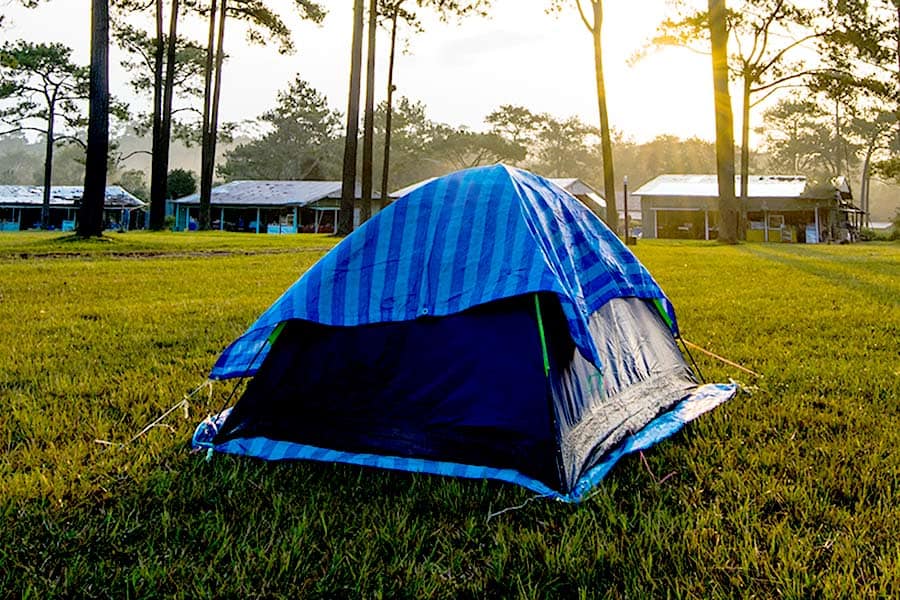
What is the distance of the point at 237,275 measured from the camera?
31.2 ft

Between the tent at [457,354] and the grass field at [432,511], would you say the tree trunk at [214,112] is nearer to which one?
the grass field at [432,511]

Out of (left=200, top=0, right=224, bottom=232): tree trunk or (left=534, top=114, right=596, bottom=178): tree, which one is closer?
(left=200, top=0, right=224, bottom=232): tree trunk

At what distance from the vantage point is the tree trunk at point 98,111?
13.6 meters

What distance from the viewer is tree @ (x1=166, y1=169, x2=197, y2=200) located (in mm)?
37594

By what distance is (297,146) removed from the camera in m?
50.5

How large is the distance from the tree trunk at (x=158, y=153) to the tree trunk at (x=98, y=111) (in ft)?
30.6

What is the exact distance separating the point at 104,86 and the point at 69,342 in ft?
37.0

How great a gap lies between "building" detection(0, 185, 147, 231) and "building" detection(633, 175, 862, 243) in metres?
29.5

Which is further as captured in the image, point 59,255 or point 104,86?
point 104,86

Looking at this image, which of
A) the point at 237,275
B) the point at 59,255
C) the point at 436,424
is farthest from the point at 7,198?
the point at 436,424

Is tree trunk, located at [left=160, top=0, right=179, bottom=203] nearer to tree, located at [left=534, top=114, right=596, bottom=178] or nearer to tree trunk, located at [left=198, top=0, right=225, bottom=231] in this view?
tree trunk, located at [left=198, top=0, right=225, bottom=231]

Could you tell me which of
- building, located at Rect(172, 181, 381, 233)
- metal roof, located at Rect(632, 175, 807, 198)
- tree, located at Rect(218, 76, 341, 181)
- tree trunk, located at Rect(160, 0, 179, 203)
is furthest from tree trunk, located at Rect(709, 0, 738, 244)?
tree, located at Rect(218, 76, 341, 181)

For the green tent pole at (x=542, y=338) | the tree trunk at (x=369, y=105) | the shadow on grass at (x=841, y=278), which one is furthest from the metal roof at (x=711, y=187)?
the green tent pole at (x=542, y=338)

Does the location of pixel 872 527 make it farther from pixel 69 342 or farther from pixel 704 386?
pixel 69 342
